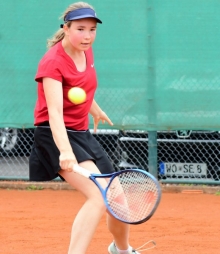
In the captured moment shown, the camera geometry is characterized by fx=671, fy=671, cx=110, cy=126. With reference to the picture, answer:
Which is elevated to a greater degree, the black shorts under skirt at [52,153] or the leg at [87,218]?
the black shorts under skirt at [52,153]

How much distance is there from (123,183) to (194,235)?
160 centimetres

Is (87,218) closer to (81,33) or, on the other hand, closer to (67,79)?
(67,79)

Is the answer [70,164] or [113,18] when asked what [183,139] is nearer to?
[113,18]

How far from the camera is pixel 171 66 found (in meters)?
6.74

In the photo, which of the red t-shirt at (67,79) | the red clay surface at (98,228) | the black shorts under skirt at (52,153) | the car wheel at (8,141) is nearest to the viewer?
the red t-shirt at (67,79)

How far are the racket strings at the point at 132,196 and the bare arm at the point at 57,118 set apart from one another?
311 mm

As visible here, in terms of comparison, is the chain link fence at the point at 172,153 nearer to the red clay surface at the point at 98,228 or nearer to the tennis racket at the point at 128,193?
the red clay surface at the point at 98,228

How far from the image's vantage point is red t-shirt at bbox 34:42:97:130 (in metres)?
3.60

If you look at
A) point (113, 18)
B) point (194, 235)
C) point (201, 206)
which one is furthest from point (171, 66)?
point (194, 235)

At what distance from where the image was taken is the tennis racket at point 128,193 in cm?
354

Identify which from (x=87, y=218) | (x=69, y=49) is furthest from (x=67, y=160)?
(x=69, y=49)

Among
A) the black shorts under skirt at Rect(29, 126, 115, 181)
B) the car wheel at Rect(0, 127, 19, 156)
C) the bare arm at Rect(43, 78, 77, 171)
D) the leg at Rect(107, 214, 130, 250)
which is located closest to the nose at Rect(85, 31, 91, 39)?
the bare arm at Rect(43, 78, 77, 171)

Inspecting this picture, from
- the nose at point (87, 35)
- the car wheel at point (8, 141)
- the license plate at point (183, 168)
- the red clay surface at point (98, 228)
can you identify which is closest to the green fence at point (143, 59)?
the license plate at point (183, 168)

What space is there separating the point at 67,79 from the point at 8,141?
4040mm
